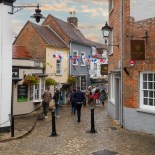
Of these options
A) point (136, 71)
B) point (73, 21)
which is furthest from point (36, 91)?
point (73, 21)

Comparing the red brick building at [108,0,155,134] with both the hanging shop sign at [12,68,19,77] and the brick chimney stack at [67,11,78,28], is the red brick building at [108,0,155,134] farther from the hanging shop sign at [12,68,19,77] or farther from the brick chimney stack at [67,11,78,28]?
the brick chimney stack at [67,11,78,28]

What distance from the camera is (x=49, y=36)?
28.9 metres

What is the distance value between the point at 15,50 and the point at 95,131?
430 inches

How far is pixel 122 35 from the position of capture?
47.0 feet

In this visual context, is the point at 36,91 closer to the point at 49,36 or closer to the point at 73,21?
the point at 49,36

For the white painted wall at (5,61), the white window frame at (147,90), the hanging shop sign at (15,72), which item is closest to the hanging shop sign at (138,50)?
the white window frame at (147,90)

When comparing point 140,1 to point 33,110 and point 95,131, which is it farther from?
point 33,110

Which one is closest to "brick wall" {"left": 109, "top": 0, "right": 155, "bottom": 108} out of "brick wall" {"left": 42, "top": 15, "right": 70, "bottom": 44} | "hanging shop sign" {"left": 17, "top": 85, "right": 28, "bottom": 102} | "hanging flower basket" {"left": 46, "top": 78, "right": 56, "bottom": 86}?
"hanging shop sign" {"left": 17, "top": 85, "right": 28, "bottom": 102}

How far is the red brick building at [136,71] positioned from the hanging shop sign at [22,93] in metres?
7.72

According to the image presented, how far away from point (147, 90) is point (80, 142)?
381cm

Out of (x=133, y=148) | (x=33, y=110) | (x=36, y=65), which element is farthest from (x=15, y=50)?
(x=133, y=148)

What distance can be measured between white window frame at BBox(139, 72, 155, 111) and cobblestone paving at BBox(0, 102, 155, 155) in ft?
4.05

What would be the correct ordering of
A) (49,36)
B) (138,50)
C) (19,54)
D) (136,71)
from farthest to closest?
(49,36), (19,54), (136,71), (138,50)

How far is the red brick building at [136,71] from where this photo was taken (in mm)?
12516
